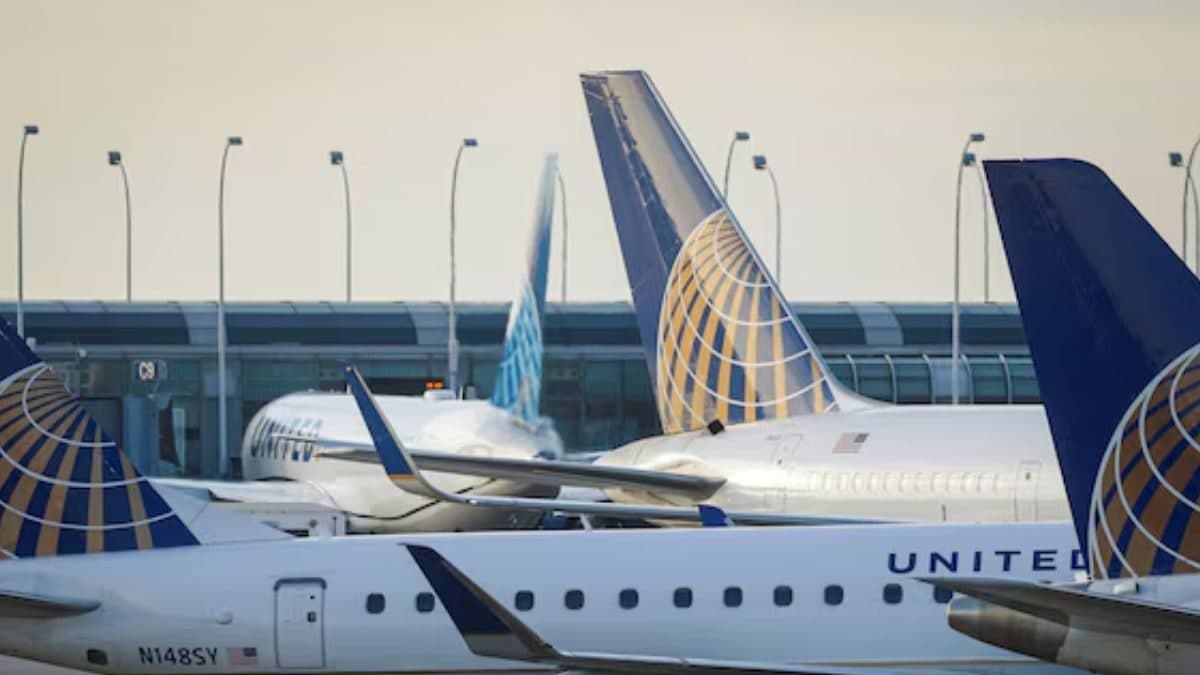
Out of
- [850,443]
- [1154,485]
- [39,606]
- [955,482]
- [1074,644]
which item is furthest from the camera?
[850,443]

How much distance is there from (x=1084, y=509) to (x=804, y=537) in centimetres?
687

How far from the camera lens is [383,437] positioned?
33875 mm

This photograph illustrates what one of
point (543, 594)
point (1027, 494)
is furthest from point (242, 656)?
point (1027, 494)

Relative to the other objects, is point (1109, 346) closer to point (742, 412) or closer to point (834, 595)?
point (834, 595)

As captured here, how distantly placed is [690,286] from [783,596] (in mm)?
14434

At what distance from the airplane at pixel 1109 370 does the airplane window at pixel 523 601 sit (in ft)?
24.9

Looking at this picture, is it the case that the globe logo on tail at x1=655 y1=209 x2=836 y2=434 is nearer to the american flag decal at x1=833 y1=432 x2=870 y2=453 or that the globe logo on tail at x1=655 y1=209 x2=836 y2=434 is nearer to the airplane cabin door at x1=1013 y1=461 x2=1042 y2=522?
the american flag decal at x1=833 y1=432 x2=870 y2=453

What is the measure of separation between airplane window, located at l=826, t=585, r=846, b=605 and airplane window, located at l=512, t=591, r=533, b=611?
8.78 feet

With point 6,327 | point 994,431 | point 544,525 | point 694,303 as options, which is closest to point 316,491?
point 544,525

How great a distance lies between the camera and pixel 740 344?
3984 cm

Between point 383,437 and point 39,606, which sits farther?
point 383,437

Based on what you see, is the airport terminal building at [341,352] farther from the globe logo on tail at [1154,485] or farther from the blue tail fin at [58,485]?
the globe logo on tail at [1154,485]

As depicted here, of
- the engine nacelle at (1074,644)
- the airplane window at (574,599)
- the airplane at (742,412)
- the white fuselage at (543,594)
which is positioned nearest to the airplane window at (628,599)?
the white fuselage at (543,594)

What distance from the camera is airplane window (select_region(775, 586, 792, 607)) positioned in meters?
26.6
